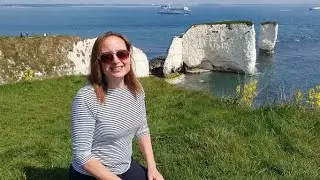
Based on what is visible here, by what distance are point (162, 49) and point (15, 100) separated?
4858 centimetres

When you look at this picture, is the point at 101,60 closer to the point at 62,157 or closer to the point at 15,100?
the point at 62,157

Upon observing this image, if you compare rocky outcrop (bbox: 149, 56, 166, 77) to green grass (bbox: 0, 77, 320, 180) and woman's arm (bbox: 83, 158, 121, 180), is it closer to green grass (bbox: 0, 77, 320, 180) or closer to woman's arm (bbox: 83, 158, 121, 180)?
green grass (bbox: 0, 77, 320, 180)

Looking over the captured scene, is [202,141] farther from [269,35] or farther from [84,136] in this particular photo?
[269,35]

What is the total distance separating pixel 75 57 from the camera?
28125mm

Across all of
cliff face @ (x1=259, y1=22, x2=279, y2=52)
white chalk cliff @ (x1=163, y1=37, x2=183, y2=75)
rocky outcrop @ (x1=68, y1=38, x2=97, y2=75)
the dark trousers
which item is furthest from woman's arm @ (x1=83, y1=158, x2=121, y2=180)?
cliff face @ (x1=259, y1=22, x2=279, y2=52)

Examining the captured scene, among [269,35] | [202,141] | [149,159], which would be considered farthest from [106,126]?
[269,35]

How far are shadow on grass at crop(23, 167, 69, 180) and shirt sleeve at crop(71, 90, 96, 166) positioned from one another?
164 cm

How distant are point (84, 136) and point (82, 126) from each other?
8 cm

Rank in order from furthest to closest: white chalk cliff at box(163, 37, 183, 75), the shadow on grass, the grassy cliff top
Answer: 1. white chalk cliff at box(163, 37, 183, 75)
2. the grassy cliff top
3. the shadow on grass

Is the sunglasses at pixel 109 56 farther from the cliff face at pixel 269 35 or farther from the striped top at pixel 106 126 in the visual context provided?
the cliff face at pixel 269 35

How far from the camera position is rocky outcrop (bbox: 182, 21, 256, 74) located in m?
41.1

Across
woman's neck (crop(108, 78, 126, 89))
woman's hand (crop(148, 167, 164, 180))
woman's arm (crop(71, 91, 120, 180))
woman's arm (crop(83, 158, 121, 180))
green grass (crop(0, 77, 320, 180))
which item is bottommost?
green grass (crop(0, 77, 320, 180))

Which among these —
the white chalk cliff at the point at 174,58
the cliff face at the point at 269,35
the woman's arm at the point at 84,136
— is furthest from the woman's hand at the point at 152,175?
the cliff face at the point at 269,35

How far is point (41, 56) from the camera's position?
81.8ft
